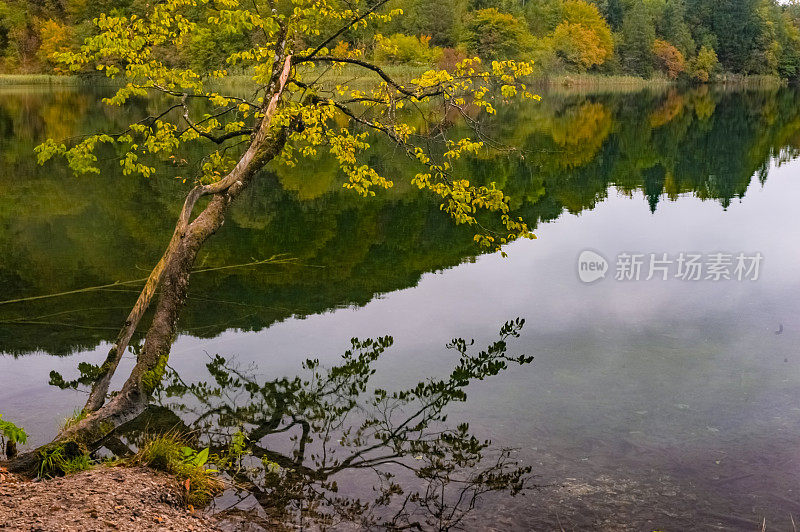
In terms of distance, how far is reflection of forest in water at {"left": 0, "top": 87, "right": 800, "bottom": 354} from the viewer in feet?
44.3

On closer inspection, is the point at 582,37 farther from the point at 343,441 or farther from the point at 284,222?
the point at 343,441

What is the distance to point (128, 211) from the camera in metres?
21.6

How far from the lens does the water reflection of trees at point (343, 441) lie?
745cm

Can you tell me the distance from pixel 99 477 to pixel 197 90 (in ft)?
25.4

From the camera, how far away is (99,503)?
621 cm

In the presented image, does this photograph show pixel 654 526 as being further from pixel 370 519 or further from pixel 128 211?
pixel 128 211

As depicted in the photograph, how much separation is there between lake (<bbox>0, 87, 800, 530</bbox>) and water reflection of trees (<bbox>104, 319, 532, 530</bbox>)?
1.02ft

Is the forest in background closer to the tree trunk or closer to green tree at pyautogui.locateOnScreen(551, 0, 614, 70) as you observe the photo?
green tree at pyautogui.locateOnScreen(551, 0, 614, 70)

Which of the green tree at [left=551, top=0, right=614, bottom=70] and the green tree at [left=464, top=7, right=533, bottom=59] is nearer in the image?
the green tree at [left=464, top=7, right=533, bottom=59]

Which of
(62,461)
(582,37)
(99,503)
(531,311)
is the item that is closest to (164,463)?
(62,461)

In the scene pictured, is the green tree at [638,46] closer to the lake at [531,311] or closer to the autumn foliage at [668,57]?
the autumn foliage at [668,57]

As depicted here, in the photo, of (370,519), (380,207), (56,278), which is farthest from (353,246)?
(370,519)

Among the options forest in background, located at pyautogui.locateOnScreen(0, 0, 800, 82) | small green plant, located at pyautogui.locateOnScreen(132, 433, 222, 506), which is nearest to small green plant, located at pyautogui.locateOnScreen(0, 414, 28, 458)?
small green plant, located at pyautogui.locateOnScreen(132, 433, 222, 506)

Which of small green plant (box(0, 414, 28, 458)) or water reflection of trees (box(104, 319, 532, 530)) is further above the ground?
water reflection of trees (box(104, 319, 532, 530))
